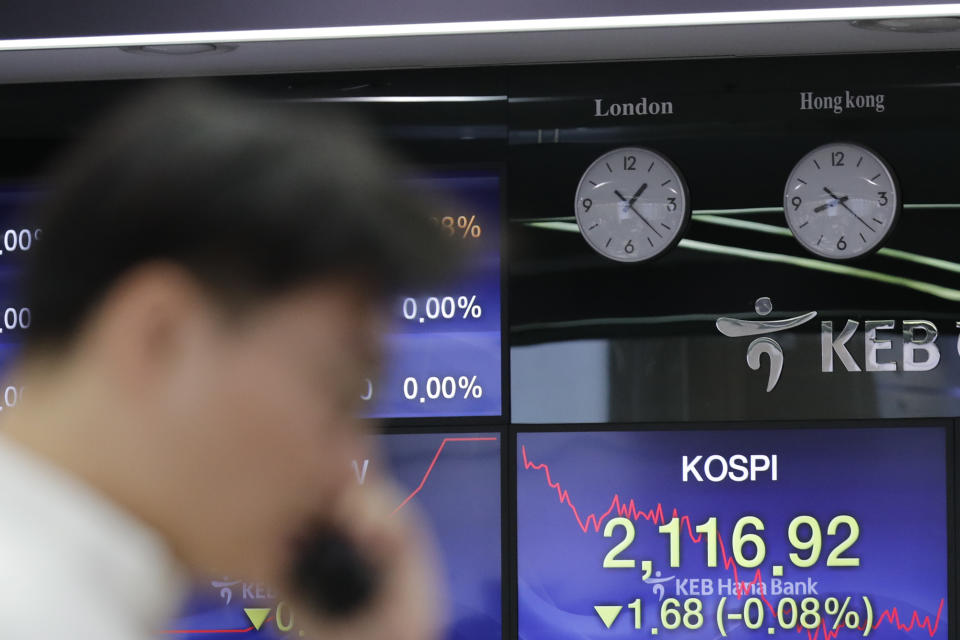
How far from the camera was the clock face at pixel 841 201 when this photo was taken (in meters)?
3.97

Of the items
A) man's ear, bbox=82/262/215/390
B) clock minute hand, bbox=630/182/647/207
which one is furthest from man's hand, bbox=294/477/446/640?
clock minute hand, bbox=630/182/647/207

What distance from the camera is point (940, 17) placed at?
11.4 ft

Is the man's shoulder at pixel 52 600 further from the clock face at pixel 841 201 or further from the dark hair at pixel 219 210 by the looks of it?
the clock face at pixel 841 201

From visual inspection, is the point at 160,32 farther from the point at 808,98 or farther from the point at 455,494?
the point at 808,98

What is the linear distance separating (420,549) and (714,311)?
343 centimetres

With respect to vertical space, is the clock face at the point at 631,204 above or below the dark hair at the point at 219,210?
above

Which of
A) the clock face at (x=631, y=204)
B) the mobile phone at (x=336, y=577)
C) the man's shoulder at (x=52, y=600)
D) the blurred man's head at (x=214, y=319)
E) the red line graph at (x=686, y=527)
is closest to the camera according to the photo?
the man's shoulder at (x=52, y=600)

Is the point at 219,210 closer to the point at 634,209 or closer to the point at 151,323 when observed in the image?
the point at 151,323

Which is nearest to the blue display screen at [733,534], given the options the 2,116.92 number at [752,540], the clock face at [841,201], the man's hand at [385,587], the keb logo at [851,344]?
the 2,116.92 number at [752,540]

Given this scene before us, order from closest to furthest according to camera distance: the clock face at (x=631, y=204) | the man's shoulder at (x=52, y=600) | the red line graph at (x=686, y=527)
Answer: the man's shoulder at (x=52, y=600)
the red line graph at (x=686, y=527)
the clock face at (x=631, y=204)

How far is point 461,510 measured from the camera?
4070 millimetres

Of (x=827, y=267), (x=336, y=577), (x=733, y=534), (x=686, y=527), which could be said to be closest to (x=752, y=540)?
(x=733, y=534)

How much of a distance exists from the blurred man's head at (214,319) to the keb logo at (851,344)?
3584mm

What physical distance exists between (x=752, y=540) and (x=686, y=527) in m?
0.23
